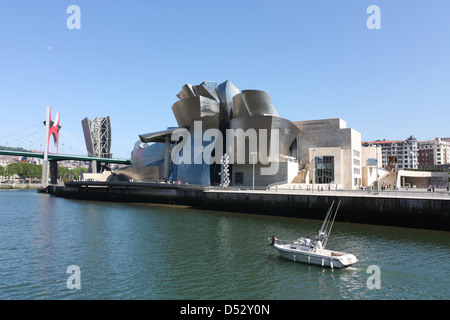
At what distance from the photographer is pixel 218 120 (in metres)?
66.0

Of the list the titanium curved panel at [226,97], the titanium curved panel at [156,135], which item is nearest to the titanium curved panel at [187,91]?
the titanium curved panel at [226,97]

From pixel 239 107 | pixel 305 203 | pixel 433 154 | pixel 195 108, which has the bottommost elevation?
pixel 305 203

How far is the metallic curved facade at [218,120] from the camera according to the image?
62688 millimetres

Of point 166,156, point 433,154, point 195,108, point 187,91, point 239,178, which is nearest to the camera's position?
point 239,178

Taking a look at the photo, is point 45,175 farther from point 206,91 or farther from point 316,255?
point 316,255

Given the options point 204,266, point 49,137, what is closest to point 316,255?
point 204,266

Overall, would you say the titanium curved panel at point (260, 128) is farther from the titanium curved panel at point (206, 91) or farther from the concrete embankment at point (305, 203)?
the concrete embankment at point (305, 203)

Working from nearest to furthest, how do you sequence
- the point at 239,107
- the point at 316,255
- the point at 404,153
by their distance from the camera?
the point at 316,255
the point at 239,107
the point at 404,153

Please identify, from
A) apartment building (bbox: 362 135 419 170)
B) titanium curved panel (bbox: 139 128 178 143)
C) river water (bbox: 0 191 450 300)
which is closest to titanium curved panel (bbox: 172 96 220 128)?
titanium curved panel (bbox: 139 128 178 143)

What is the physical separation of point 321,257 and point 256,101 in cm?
4963
